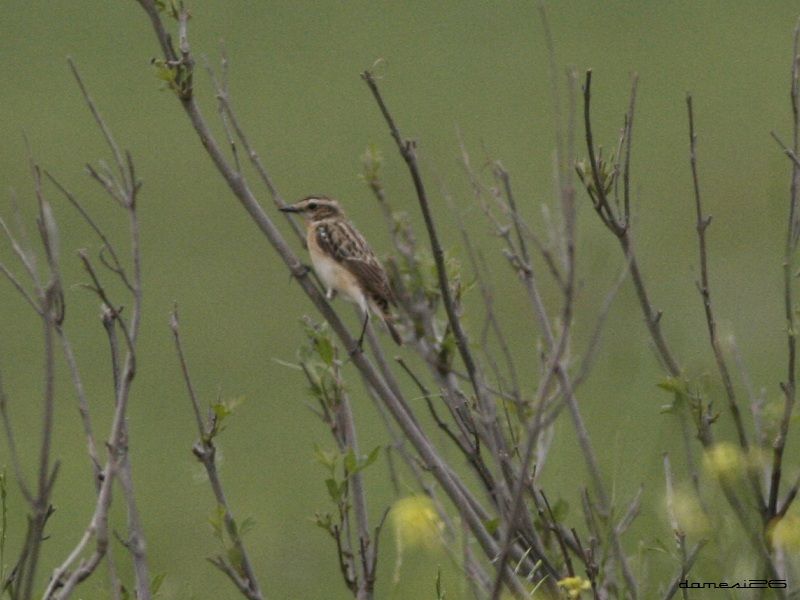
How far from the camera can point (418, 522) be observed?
3207 mm

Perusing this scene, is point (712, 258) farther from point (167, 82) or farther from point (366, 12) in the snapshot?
point (167, 82)

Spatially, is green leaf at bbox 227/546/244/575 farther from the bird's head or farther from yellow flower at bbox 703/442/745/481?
the bird's head

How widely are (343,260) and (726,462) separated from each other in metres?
2.74

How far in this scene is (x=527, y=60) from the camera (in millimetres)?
20234

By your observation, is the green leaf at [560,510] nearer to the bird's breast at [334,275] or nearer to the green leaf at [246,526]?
the green leaf at [246,526]

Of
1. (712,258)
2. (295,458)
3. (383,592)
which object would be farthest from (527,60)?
(383,592)

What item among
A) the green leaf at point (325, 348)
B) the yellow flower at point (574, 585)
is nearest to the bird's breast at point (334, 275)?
the green leaf at point (325, 348)

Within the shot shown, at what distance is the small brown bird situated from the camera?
18.8 feet

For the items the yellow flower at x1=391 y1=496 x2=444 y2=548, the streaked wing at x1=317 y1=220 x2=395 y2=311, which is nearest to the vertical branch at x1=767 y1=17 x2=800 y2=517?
the yellow flower at x1=391 y1=496 x2=444 y2=548

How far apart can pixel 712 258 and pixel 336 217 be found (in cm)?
854

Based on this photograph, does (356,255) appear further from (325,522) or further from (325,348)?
(325,522)

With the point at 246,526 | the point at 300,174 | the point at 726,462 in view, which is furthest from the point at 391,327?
the point at 300,174

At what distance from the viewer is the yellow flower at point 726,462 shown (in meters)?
3.34

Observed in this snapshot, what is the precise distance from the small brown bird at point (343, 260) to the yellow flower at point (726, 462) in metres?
2.02
